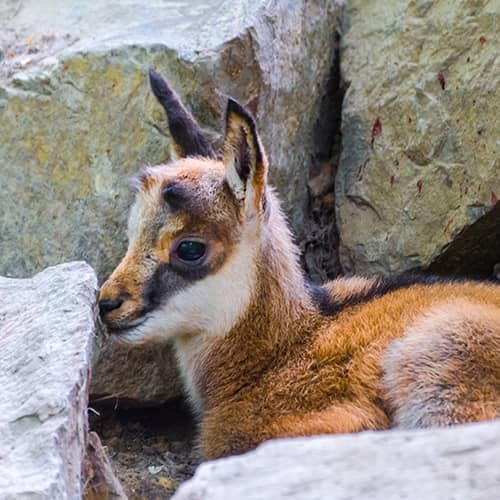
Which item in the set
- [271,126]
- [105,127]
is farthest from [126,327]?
[271,126]

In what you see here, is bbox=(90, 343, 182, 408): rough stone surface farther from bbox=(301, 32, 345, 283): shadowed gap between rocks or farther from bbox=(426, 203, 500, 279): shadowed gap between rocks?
bbox=(426, 203, 500, 279): shadowed gap between rocks

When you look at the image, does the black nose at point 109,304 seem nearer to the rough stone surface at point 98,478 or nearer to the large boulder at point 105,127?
the rough stone surface at point 98,478

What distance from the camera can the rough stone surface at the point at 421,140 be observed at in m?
6.92

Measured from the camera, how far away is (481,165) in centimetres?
688

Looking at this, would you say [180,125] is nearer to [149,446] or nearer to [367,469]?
[149,446]

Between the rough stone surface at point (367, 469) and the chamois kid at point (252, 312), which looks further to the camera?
the chamois kid at point (252, 312)

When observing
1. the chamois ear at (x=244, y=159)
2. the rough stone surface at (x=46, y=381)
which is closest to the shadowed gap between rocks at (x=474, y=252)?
the chamois ear at (x=244, y=159)

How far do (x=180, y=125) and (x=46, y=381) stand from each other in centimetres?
204

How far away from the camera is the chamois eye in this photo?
5542 mm

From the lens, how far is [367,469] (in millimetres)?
3193

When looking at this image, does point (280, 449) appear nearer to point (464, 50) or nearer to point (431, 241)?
point (431, 241)

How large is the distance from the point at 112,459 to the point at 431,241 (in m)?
2.30

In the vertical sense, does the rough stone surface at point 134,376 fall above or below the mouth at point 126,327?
below

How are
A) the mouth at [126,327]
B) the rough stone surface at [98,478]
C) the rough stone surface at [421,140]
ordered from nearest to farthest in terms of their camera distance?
the rough stone surface at [98,478] → the mouth at [126,327] → the rough stone surface at [421,140]
